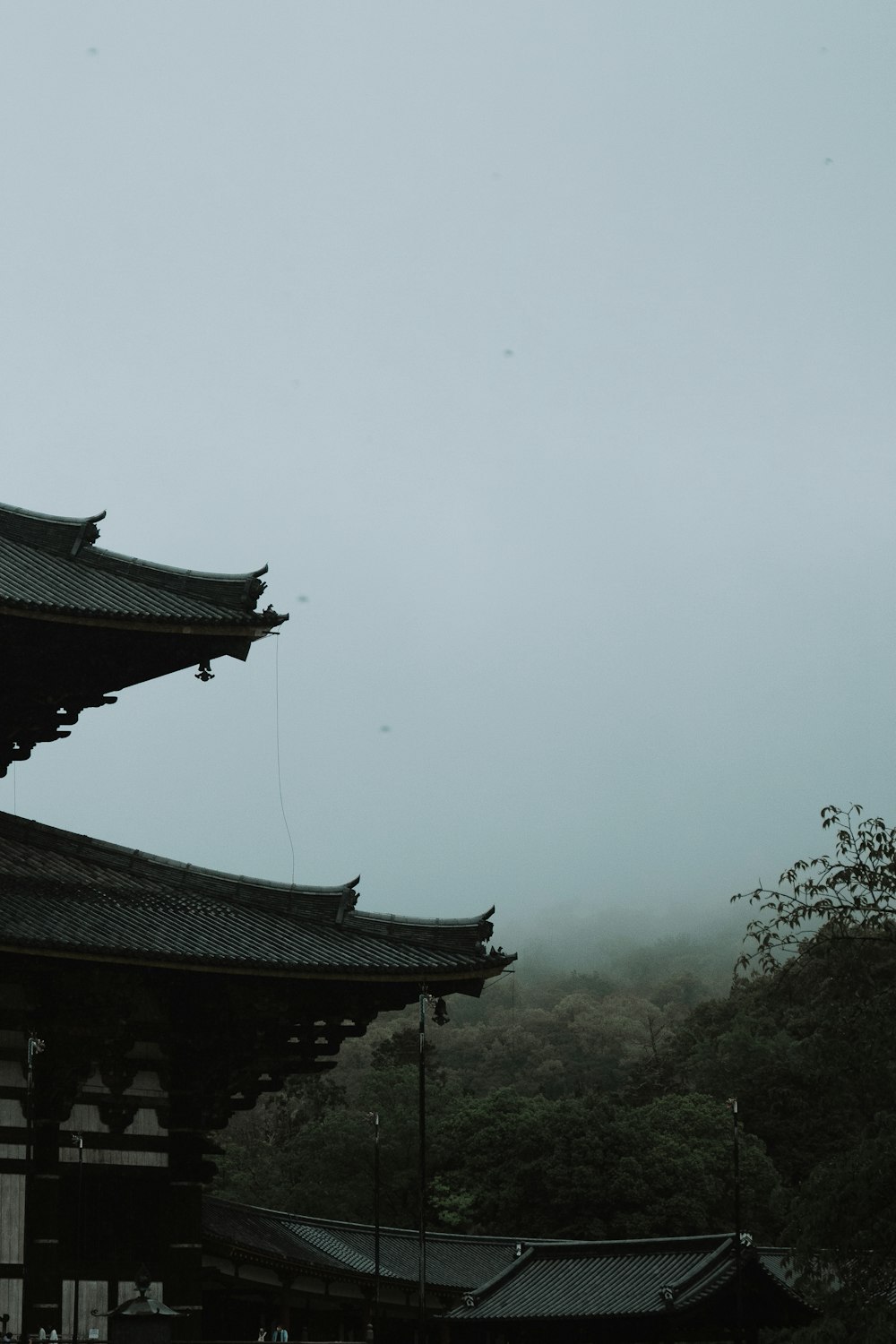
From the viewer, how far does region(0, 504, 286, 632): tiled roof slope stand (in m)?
26.4

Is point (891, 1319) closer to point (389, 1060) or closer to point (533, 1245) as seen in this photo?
point (533, 1245)

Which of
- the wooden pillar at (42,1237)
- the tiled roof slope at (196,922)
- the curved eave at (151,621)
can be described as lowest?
the wooden pillar at (42,1237)

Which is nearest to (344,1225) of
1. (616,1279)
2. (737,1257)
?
(616,1279)

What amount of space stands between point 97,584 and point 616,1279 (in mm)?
27871

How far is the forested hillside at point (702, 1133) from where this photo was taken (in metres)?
28.8

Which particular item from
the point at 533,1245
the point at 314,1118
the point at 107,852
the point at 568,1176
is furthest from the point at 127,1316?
the point at 314,1118

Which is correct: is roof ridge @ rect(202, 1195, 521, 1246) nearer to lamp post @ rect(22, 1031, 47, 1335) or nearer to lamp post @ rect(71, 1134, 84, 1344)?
lamp post @ rect(71, 1134, 84, 1344)

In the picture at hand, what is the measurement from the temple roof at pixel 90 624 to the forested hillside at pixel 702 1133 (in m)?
9.99

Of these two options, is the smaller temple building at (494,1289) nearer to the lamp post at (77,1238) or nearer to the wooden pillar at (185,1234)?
the wooden pillar at (185,1234)

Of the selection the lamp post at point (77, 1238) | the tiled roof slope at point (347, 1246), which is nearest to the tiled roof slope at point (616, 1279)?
the tiled roof slope at point (347, 1246)

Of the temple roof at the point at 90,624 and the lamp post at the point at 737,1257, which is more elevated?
the temple roof at the point at 90,624

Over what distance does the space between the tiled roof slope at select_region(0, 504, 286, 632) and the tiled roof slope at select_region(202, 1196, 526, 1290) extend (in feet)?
51.8

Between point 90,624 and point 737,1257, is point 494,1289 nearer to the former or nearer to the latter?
point 737,1257

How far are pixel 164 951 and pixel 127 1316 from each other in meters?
5.16
